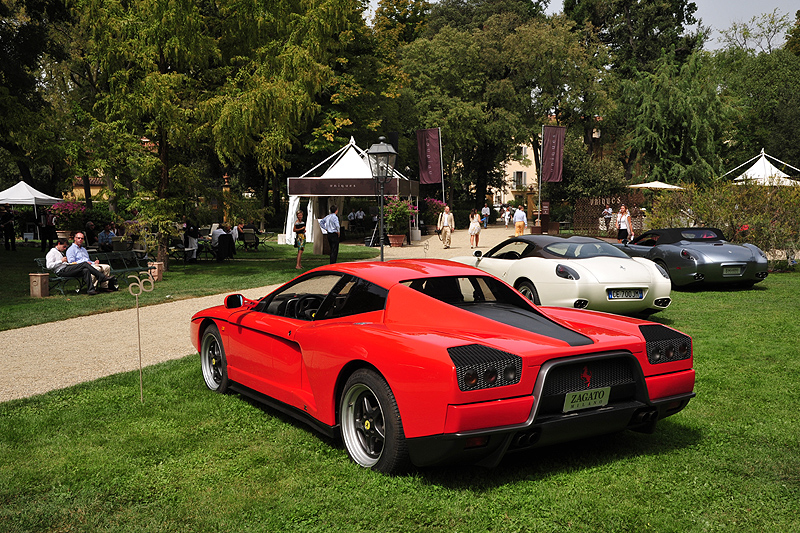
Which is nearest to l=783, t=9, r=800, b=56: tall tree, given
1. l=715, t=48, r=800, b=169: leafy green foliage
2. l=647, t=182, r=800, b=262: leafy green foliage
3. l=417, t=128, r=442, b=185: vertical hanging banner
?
l=715, t=48, r=800, b=169: leafy green foliage

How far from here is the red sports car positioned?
→ 3.94 meters

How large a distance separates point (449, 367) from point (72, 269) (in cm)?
1316

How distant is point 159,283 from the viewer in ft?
56.2

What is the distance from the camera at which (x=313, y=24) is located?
19969 mm

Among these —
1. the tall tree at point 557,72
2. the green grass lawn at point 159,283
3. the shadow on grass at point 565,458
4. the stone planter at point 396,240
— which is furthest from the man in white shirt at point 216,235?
the tall tree at point 557,72

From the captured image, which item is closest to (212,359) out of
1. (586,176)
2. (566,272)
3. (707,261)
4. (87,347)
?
(87,347)

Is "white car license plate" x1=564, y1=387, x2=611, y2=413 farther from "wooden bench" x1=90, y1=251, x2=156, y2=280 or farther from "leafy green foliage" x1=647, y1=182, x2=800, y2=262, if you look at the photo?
"leafy green foliage" x1=647, y1=182, x2=800, y2=262

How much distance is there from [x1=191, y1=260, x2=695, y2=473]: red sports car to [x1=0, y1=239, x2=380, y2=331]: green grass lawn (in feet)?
26.6

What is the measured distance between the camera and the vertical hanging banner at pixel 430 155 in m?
37.5

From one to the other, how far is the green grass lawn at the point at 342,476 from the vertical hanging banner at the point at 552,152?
35015 mm

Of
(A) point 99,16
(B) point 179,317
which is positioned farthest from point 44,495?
(A) point 99,16

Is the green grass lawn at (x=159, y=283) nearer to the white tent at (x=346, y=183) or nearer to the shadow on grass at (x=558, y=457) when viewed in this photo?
the white tent at (x=346, y=183)

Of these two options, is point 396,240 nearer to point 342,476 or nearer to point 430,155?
point 430,155

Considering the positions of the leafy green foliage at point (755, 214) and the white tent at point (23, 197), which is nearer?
→ the leafy green foliage at point (755, 214)
